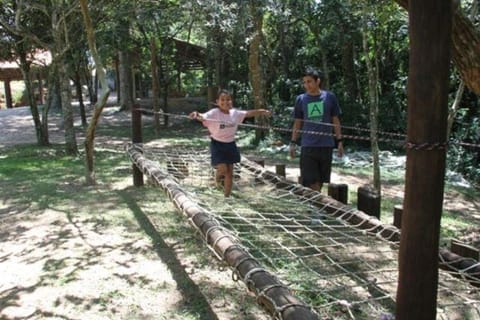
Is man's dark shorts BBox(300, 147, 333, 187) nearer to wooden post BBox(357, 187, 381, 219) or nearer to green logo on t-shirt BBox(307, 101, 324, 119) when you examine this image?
green logo on t-shirt BBox(307, 101, 324, 119)

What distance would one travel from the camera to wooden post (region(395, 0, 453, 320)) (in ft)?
4.91

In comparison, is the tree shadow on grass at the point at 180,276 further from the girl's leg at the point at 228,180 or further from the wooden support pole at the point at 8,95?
the wooden support pole at the point at 8,95

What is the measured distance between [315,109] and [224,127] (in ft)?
3.08

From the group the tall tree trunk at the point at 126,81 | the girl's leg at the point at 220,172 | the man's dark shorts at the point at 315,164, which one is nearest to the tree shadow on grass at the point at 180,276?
the girl's leg at the point at 220,172

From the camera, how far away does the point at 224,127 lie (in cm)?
474

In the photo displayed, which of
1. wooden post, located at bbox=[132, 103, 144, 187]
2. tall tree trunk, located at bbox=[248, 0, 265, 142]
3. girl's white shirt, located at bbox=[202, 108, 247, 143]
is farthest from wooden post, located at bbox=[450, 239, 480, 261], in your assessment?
tall tree trunk, located at bbox=[248, 0, 265, 142]

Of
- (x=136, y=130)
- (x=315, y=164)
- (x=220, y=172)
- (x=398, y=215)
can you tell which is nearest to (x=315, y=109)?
(x=315, y=164)

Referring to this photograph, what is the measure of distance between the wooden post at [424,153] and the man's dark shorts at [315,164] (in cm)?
266

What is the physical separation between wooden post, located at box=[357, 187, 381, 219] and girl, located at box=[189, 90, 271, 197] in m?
1.17

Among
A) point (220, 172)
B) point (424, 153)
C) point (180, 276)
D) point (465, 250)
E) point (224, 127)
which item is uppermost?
point (424, 153)

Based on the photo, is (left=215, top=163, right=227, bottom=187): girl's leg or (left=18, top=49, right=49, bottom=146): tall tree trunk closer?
(left=215, top=163, right=227, bottom=187): girl's leg

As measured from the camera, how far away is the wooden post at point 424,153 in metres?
1.50

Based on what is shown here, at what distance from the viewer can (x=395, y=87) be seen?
1178cm

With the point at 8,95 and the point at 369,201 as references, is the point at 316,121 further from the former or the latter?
the point at 8,95
